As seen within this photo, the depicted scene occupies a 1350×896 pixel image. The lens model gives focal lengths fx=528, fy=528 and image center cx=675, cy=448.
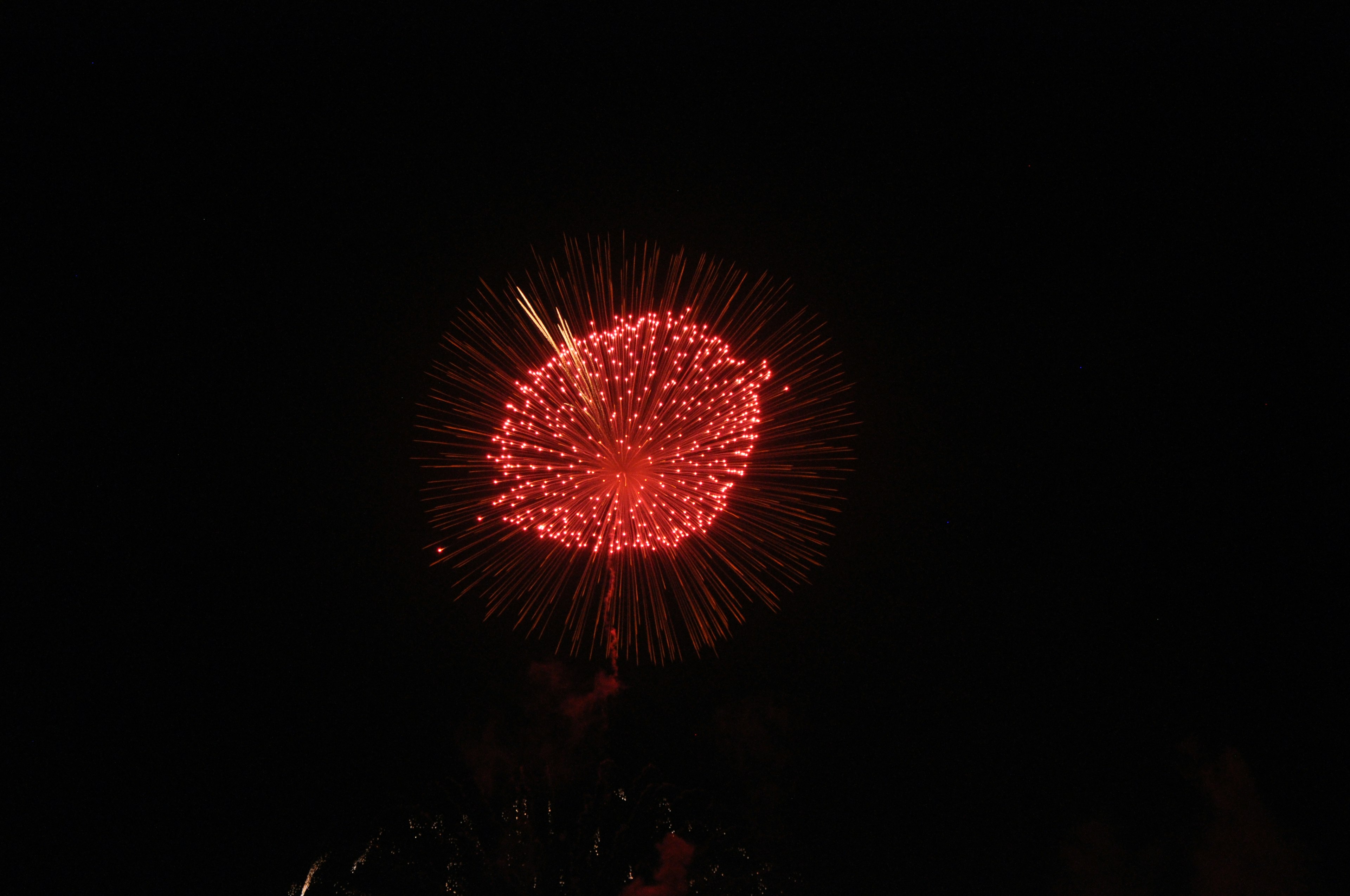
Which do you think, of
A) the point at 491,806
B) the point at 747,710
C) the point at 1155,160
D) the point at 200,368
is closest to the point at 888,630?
the point at 747,710

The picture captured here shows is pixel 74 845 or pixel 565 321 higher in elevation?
pixel 565 321

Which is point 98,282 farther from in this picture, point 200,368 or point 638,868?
point 638,868

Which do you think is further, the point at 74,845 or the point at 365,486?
the point at 365,486

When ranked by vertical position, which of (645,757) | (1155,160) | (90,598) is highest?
(1155,160)
